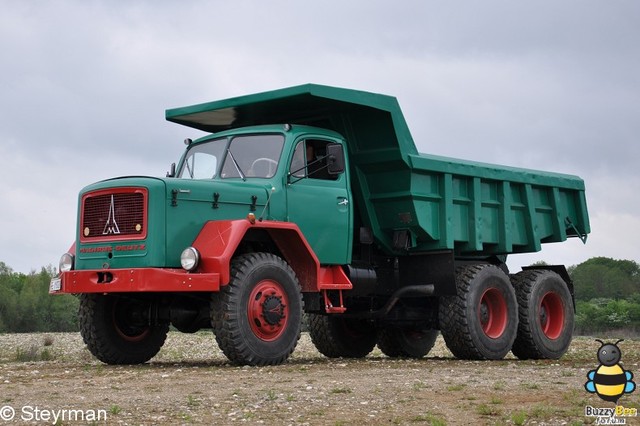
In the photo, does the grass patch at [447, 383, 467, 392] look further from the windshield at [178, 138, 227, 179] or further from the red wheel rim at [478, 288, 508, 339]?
the red wheel rim at [478, 288, 508, 339]

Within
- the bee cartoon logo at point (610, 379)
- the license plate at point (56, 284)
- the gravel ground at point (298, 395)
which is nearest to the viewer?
the gravel ground at point (298, 395)

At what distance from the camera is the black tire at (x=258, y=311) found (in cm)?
1157

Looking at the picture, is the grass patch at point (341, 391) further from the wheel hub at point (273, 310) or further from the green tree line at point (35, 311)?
the green tree line at point (35, 311)

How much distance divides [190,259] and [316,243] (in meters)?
2.36

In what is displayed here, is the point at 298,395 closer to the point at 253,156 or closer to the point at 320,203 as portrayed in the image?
the point at 320,203

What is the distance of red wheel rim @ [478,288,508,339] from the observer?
1538 centimetres

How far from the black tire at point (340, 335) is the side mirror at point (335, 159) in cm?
449

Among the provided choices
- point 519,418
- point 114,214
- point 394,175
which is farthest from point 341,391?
point 394,175

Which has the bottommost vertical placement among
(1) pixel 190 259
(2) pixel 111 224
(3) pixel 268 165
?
(1) pixel 190 259

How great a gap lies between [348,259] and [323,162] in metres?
1.44

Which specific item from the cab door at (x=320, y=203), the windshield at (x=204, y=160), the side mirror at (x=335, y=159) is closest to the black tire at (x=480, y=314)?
the cab door at (x=320, y=203)

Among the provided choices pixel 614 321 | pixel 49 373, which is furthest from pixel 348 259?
pixel 614 321

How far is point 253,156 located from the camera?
13.3 metres
